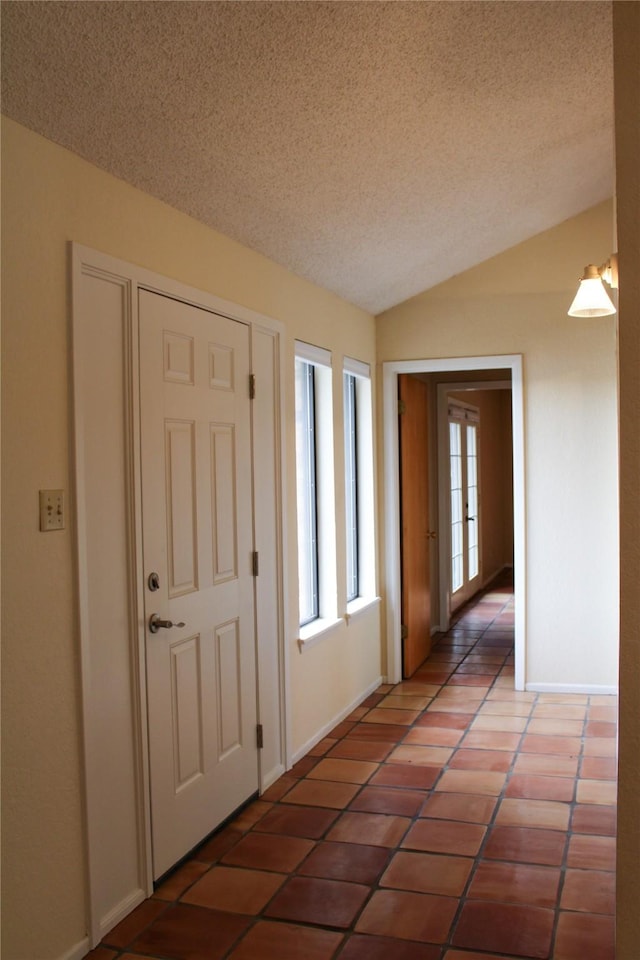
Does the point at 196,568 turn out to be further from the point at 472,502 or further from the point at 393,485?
the point at 472,502

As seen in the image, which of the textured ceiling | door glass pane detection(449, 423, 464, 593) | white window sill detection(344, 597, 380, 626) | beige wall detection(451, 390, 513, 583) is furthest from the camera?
beige wall detection(451, 390, 513, 583)

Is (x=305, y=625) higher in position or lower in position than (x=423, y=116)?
lower

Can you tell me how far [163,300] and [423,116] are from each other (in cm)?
116

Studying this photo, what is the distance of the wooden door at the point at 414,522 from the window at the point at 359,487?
29 centimetres

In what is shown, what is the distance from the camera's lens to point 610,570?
202 inches

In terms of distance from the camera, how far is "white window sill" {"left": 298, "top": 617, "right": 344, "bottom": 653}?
4.20 metres

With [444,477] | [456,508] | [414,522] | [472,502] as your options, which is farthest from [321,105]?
[472,502]

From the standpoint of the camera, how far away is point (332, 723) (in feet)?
15.1

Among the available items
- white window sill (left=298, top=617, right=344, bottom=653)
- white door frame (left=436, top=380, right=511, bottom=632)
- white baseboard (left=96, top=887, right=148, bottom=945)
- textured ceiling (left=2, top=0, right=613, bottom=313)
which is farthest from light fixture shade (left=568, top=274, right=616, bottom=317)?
white door frame (left=436, top=380, right=511, bottom=632)

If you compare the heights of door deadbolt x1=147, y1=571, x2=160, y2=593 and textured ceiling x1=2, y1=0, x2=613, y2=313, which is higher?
textured ceiling x1=2, y1=0, x2=613, y2=313

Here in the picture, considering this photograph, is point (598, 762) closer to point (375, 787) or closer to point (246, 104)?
point (375, 787)

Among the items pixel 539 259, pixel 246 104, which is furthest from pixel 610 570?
pixel 246 104

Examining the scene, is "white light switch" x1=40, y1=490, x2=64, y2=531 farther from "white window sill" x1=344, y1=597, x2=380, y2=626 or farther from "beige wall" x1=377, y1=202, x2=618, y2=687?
"beige wall" x1=377, y1=202, x2=618, y2=687

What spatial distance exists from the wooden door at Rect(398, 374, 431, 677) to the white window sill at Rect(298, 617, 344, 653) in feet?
3.42
